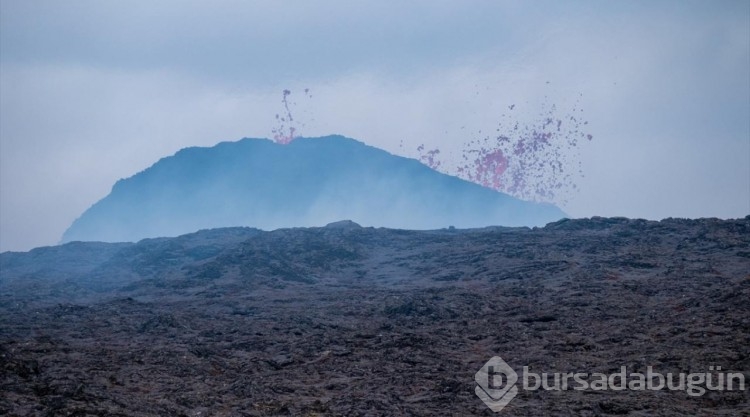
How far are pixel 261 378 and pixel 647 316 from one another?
11.2 metres

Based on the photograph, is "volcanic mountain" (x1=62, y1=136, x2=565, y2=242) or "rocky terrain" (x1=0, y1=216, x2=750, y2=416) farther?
"volcanic mountain" (x1=62, y1=136, x2=565, y2=242)

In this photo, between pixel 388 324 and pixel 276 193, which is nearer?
pixel 388 324

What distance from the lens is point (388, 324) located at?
73.8 feet

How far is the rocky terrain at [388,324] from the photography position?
1338 cm

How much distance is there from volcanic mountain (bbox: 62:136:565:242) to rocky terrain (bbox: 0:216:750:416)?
69.8 metres

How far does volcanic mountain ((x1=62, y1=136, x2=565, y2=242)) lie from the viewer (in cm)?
11581

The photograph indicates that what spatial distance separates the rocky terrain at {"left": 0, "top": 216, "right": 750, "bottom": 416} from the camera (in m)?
13.4

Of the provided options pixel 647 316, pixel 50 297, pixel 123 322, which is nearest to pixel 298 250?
pixel 50 297

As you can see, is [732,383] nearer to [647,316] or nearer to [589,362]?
[589,362]

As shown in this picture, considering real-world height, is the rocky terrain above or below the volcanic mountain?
below

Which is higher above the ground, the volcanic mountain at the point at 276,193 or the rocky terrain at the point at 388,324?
the volcanic mountain at the point at 276,193

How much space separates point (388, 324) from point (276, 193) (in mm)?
97495

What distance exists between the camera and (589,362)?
1564cm

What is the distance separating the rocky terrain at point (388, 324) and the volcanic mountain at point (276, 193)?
69.8 m
